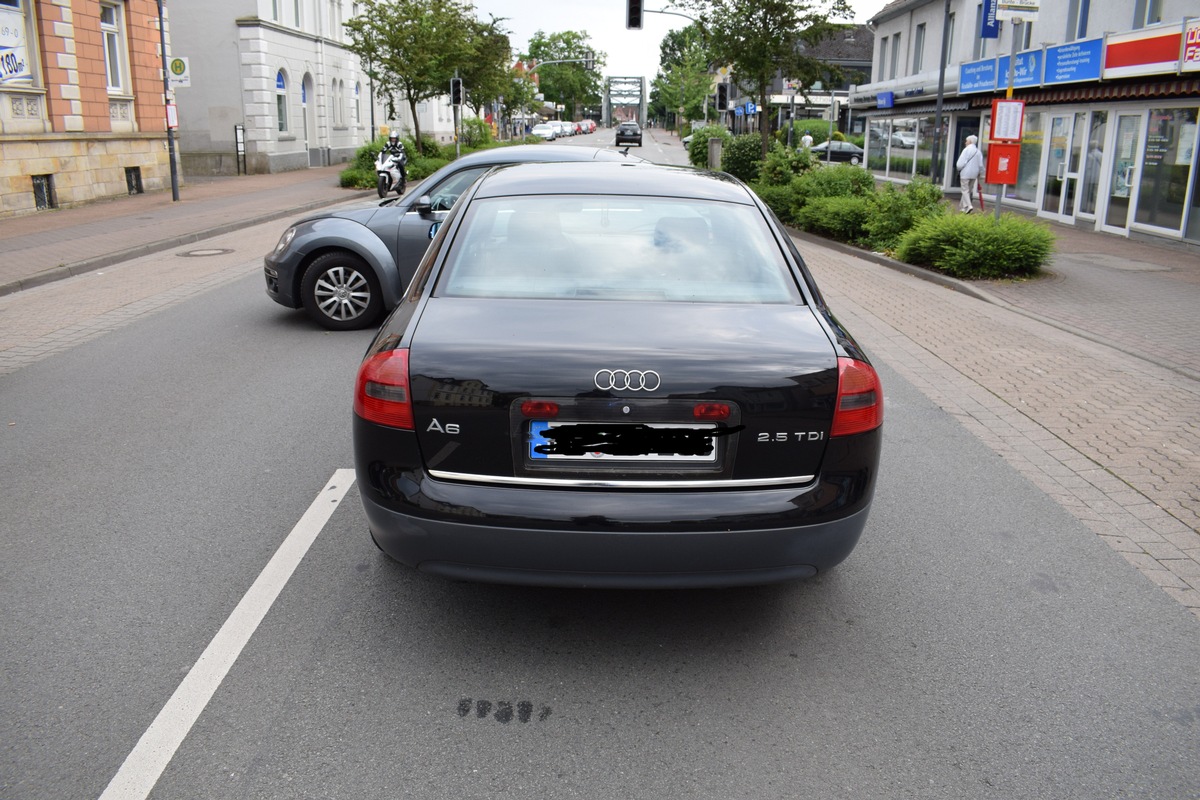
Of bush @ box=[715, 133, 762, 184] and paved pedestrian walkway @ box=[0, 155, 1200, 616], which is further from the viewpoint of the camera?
bush @ box=[715, 133, 762, 184]

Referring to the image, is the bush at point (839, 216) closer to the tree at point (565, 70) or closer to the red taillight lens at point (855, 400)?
the red taillight lens at point (855, 400)

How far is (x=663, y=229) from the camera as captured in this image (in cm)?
434

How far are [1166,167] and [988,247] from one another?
7.27 metres

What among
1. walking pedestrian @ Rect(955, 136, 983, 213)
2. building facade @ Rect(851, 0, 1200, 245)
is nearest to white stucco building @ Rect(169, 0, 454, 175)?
building facade @ Rect(851, 0, 1200, 245)

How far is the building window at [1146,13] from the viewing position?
66.8 feet

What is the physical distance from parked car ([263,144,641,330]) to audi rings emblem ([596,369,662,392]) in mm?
6332

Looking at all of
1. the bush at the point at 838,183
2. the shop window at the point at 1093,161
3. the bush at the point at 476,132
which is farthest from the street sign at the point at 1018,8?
the bush at the point at 476,132

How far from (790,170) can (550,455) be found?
20326 mm

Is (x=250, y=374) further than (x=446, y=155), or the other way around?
(x=446, y=155)

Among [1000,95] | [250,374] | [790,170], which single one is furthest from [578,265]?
[1000,95]

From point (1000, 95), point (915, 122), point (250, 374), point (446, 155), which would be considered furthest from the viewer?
point (446, 155)

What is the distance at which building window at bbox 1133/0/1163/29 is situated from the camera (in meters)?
20.4

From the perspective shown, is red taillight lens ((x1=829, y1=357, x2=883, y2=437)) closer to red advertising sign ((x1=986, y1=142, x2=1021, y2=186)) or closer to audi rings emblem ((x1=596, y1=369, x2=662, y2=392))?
audi rings emblem ((x1=596, y1=369, x2=662, y2=392))

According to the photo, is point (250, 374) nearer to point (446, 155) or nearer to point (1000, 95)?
point (1000, 95)
